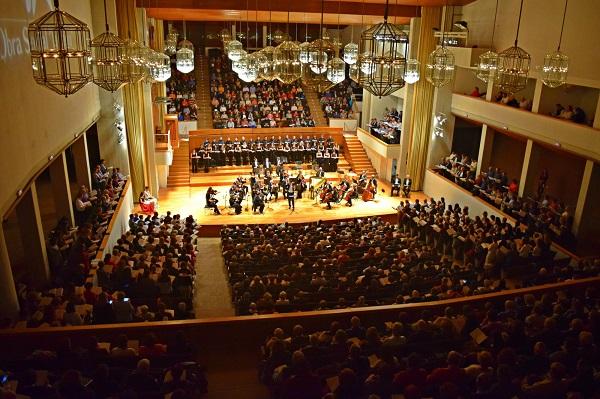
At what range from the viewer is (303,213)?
614 inches

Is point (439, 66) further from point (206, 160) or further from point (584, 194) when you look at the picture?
point (206, 160)

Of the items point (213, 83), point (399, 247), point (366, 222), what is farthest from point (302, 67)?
point (213, 83)

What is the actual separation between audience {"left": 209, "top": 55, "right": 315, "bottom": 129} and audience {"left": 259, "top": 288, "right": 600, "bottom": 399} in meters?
16.6

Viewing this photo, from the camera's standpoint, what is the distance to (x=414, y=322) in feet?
20.7

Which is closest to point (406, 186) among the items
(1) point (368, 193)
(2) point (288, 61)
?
(1) point (368, 193)

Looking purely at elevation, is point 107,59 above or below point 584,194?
above

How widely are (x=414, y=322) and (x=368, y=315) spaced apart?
0.63 metres

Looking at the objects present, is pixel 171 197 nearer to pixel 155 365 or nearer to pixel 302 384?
pixel 155 365

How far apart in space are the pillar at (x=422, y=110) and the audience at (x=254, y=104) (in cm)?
596

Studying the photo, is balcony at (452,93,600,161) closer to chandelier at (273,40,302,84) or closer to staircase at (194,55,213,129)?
chandelier at (273,40,302,84)

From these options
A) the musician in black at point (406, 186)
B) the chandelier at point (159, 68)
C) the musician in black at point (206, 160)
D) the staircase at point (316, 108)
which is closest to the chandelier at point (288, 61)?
the chandelier at point (159, 68)

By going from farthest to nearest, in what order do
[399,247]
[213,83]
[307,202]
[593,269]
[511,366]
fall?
[213,83]
[307,202]
[399,247]
[593,269]
[511,366]

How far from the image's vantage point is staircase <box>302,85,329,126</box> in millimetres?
23573

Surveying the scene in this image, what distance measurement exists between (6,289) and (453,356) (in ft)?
18.7
